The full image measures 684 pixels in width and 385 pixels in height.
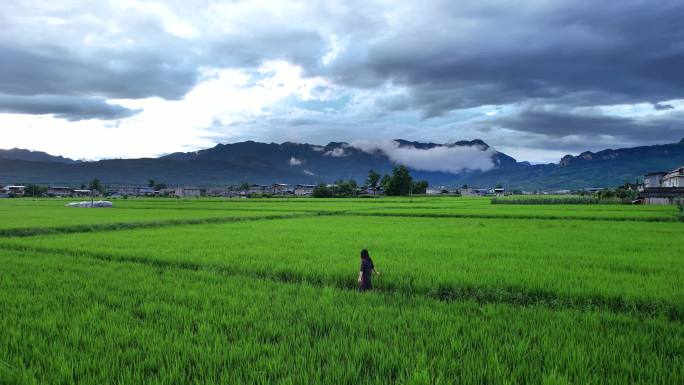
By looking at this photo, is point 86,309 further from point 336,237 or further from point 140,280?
point 336,237

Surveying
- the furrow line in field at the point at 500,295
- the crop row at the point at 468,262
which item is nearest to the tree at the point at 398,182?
the crop row at the point at 468,262

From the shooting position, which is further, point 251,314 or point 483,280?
point 483,280

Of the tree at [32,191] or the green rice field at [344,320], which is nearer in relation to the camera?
the green rice field at [344,320]

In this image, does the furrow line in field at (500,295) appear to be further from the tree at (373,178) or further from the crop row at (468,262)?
the tree at (373,178)

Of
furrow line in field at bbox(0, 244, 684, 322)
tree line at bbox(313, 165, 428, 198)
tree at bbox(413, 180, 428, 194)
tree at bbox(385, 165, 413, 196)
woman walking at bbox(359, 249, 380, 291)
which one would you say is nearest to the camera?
furrow line in field at bbox(0, 244, 684, 322)

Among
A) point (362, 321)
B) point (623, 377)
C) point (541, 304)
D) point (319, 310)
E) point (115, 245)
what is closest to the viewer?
point (623, 377)

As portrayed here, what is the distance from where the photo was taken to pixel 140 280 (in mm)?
8742

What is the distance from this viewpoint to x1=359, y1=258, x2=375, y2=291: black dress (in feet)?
25.6

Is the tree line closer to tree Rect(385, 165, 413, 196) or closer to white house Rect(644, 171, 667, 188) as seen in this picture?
tree Rect(385, 165, 413, 196)

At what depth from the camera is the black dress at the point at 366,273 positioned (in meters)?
7.80

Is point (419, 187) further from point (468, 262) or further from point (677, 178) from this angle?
point (468, 262)

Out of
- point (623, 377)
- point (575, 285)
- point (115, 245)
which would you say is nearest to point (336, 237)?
point (115, 245)

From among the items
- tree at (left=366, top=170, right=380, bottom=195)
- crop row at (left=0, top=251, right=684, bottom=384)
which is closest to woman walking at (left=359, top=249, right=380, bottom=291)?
crop row at (left=0, top=251, right=684, bottom=384)

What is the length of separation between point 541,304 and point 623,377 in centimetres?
303
